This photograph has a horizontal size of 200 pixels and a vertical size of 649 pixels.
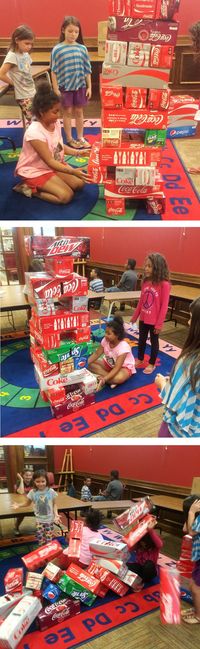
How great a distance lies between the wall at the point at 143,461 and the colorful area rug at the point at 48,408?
24 centimetres

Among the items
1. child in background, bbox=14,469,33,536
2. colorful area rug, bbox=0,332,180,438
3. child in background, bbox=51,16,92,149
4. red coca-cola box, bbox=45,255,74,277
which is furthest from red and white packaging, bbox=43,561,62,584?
child in background, bbox=51,16,92,149

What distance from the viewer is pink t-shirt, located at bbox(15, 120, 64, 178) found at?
4.58 feet

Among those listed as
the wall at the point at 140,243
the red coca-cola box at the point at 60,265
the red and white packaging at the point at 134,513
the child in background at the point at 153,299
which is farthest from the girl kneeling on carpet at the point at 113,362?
the red and white packaging at the point at 134,513

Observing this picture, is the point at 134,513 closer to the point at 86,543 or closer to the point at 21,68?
the point at 86,543

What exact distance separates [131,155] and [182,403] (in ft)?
3.12

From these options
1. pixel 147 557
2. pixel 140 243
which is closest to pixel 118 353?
pixel 140 243

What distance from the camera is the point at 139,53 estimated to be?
128 cm

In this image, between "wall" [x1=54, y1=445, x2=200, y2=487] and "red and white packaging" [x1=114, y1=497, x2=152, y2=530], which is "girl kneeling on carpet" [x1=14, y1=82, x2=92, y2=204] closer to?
"wall" [x1=54, y1=445, x2=200, y2=487]

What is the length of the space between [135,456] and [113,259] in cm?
127

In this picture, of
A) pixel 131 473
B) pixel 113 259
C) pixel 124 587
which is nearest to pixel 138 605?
pixel 124 587

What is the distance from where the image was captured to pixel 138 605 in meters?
2.73

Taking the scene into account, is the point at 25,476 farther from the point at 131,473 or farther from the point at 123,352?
the point at 123,352

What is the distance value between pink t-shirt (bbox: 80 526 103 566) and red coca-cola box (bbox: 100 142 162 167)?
2.31 m

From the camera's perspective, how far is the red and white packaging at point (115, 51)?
122 centimetres
